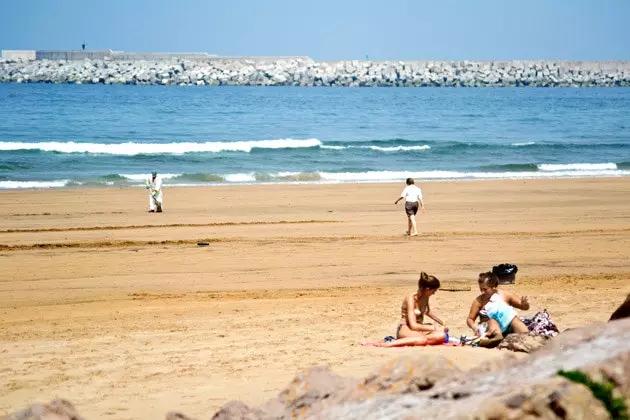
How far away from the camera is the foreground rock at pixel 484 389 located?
4.17 metres

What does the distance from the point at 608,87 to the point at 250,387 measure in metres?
123

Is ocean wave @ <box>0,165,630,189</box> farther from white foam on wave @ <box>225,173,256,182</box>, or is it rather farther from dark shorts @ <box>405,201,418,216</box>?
dark shorts @ <box>405,201,418,216</box>

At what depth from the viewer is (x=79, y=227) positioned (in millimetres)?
18391

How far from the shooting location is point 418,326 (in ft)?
29.9

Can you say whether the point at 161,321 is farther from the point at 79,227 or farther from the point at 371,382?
the point at 79,227

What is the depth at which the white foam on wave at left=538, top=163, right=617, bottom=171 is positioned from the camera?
3409 centimetres

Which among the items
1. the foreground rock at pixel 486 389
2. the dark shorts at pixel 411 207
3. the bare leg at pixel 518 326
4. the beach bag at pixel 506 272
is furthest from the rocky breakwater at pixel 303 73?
the foreground rock at pixel 486 389

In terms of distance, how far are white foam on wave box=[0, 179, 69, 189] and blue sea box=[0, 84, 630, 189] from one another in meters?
0.06

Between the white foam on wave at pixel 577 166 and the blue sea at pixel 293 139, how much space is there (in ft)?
0.18

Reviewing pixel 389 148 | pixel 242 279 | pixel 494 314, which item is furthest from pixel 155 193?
pixel 389 148

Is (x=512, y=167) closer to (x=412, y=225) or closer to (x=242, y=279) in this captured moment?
(x=412, y=225)

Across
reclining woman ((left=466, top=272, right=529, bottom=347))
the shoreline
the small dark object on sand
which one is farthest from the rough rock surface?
the shoreline

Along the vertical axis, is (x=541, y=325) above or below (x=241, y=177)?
below

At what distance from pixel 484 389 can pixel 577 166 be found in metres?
32.0
